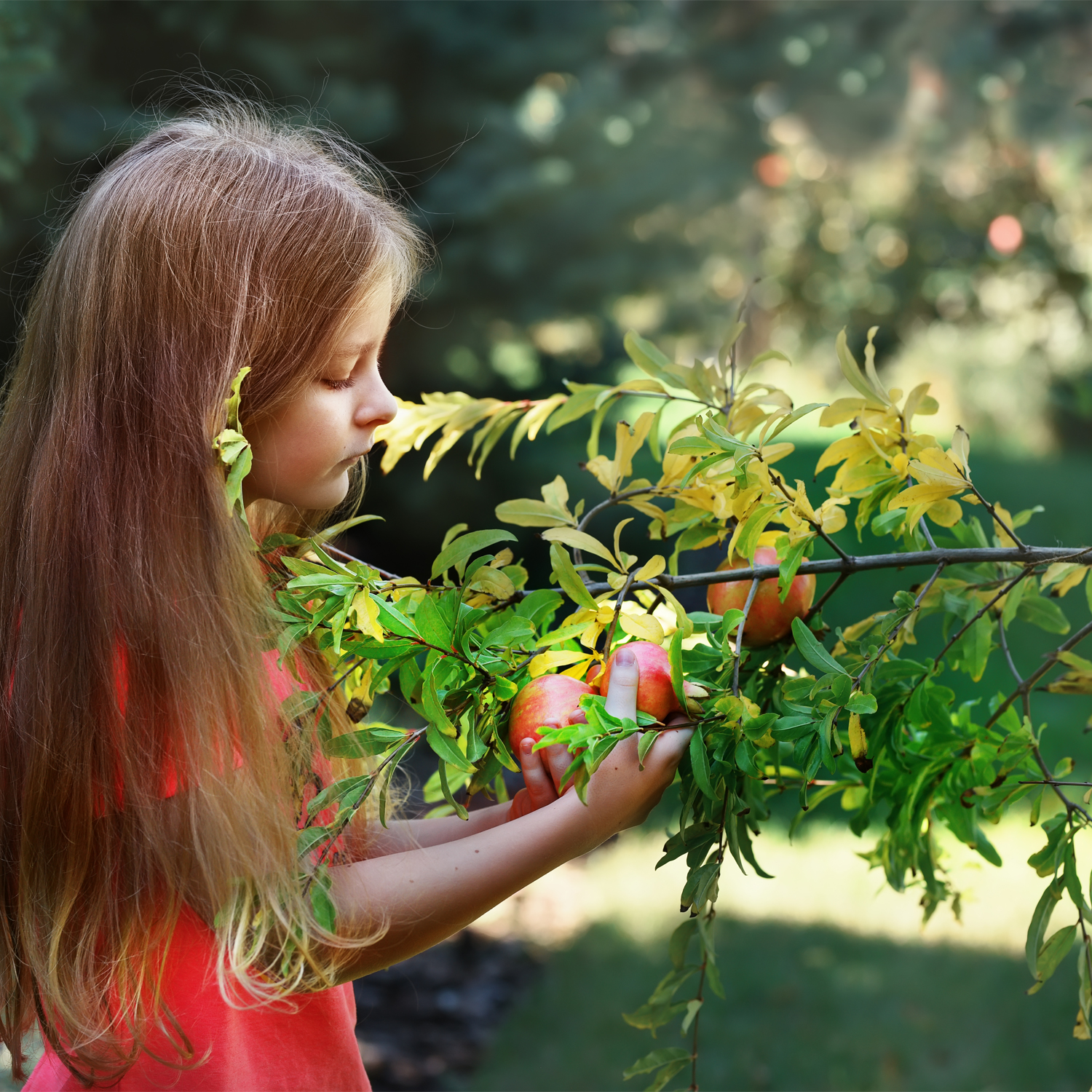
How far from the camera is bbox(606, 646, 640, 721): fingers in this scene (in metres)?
0.92

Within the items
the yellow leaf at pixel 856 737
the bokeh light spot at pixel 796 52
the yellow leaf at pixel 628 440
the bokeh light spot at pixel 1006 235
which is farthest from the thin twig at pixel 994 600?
the bokeh light spot at pixel 1006 235

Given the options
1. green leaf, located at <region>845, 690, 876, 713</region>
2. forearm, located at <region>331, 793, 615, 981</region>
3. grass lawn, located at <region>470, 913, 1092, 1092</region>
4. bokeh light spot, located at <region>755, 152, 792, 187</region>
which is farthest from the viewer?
bokeh light spot, located at <region>755, 152, 792, 187</region>

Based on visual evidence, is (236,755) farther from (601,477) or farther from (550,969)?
(550,969)

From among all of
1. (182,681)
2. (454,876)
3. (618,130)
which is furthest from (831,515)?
(618,130)

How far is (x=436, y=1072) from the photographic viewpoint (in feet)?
9.36

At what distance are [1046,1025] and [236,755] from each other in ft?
8.41

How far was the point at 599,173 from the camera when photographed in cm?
402

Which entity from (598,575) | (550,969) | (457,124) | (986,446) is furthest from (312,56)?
(986,446)

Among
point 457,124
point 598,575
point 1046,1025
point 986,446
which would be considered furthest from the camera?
point 986,446

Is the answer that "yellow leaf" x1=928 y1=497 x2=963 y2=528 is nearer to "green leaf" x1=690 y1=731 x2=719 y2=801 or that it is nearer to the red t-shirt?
"green leaf" x1=690 y1=731 x2=719 y2=801

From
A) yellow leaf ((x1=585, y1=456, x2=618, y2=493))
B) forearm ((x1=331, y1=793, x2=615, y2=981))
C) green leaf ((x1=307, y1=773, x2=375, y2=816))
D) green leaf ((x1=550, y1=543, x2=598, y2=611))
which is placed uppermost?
yellow leaf ((x1=585, y1=456, x2=618, y2=493))

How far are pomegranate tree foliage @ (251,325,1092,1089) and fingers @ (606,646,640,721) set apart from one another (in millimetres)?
21

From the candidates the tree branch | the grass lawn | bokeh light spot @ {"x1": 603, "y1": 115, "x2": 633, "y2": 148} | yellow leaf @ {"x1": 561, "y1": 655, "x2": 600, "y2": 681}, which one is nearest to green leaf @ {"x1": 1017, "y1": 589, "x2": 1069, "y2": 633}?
the tree branch

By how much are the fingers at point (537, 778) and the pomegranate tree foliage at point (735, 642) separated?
0.10 feet
